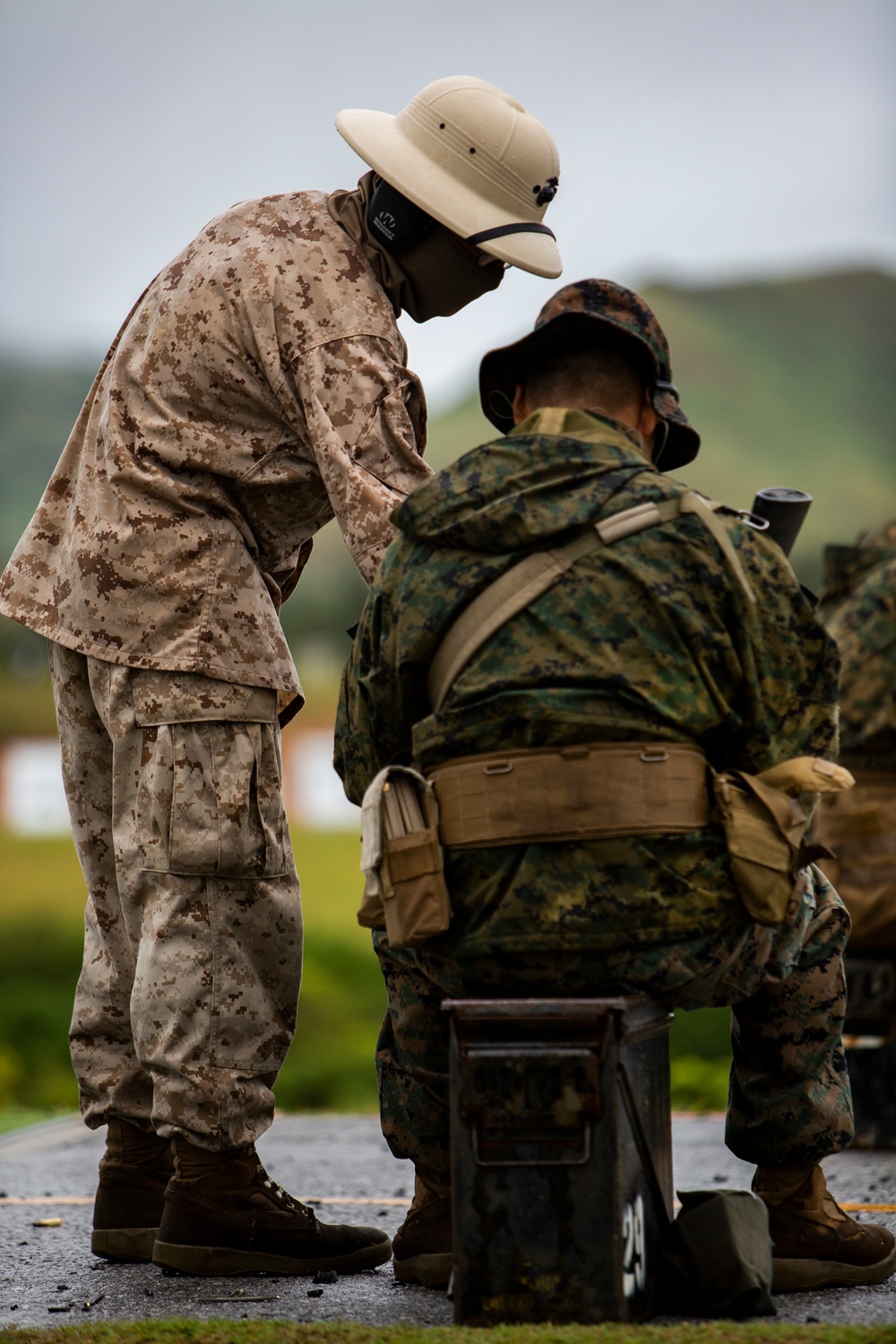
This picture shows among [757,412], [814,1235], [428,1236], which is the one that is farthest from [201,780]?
[757,412]

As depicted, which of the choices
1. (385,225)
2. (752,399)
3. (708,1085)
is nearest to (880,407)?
(752,399)

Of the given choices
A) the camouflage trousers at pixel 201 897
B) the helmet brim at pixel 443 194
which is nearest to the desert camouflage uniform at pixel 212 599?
the camouflage trousers at pixel 201 897

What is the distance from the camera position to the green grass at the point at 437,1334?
7.41 ft

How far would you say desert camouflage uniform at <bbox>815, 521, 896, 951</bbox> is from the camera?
5.27m

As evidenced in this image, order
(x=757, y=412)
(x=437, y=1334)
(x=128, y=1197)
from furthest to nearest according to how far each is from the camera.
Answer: (x=757, y=412), (x=128, y=1197), (x=437, y=1334)

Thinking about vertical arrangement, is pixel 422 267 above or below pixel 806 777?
above

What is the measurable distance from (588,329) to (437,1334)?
1.70m

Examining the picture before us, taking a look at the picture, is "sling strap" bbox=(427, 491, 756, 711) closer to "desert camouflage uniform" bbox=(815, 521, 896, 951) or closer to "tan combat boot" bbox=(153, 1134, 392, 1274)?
"tan combat boot" bbox=(153, 1134, 392, 1274)

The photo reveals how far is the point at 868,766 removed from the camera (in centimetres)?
538

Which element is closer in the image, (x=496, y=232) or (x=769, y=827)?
(x=769, y=827)

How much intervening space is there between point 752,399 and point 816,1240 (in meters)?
12.7

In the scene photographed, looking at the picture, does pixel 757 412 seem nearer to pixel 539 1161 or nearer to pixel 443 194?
pixel 443 194

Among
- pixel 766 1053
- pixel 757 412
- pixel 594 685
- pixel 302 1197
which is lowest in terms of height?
pixel 302 1197

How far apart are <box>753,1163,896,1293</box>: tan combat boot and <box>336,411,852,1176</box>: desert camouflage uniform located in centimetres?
43
